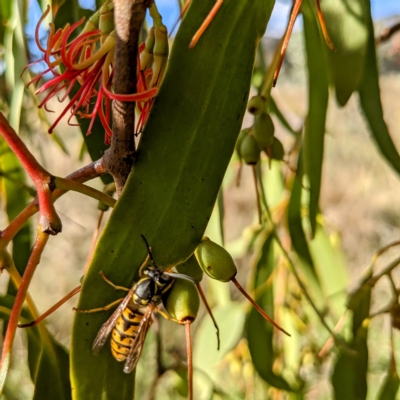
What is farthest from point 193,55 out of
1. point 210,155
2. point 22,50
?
point 22,50

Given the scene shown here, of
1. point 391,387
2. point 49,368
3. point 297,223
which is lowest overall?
point 391,387

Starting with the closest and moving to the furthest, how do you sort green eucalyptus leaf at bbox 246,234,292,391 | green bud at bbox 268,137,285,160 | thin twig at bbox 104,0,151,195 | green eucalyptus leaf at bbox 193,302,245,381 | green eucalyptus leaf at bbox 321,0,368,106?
thin twig at bbox 104,0,151,195, green eucalyptus leaf at bbox 321,0,368,106, green bud at bbox 268,137,285,160, green eucalyptus leaf at bbox 246,234,292,391, green eucalyptus leaf at bbox 193,302,245,381

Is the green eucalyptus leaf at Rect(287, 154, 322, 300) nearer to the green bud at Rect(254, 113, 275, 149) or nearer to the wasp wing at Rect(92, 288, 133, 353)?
the green bud at Rect(254, 113, 275, 149)

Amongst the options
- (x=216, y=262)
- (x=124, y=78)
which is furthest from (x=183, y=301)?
(x=124, y=78)

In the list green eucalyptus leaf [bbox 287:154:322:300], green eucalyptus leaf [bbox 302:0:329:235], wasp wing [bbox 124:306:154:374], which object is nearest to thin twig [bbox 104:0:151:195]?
wasp wing [bbox 124:306:154:374]

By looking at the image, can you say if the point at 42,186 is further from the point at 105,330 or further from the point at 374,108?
the point at 374,108

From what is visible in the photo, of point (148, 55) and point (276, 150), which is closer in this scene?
point (148, 55)

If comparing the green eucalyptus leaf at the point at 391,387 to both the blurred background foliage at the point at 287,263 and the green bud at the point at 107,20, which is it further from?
the green bud at the point at 107,20
